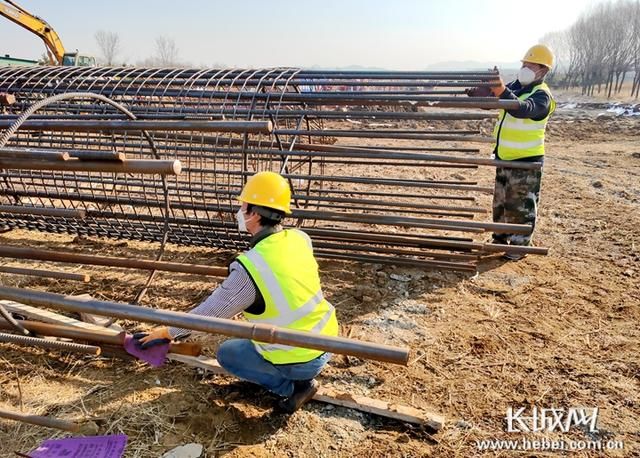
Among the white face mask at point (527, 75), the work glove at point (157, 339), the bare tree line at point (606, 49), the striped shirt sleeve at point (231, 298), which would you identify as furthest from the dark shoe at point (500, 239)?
the bare tree line at point (606, 49)

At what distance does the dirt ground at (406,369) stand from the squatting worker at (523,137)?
0.59 meters

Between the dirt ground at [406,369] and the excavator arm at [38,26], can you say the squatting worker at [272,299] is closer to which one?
the dirt ground at [406,369]

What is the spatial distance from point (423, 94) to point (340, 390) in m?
2.76

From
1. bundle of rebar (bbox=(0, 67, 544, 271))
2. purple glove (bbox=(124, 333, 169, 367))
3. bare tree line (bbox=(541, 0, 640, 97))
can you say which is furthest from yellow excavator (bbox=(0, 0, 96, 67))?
bare tree line (bbox=(541, 0, 640, 97))

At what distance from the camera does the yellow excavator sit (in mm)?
12711

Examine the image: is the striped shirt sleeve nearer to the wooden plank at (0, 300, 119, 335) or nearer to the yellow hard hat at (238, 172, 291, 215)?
the yellow hard hat at (238, 172, 291, 215)

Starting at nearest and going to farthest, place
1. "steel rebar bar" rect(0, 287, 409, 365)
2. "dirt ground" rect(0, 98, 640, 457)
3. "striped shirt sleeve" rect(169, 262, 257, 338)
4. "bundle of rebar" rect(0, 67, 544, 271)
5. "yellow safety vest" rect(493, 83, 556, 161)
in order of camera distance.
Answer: "steel rebar bar" rect(0, 287, 409, 365), "striped shirt sleeve" rect(169, 262, 257, 338), "dirt ground" rect(0, 98, 640, 457), "bundle of rebar" rect(0, 67, 544, 271), "yellow safety vest" rect(493, 83, 556, 161)

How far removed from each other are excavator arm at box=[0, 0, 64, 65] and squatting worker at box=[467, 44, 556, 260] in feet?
43.3

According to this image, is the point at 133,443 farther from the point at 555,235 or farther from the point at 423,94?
the point at 555,235

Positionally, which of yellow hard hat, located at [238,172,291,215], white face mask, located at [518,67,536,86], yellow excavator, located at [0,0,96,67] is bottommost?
yellow hard hat, located at [238,172,291,215]

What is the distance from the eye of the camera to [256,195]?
269 cm

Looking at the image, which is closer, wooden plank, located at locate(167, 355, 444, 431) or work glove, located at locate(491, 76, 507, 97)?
wooden plank, located at locate(167, 355, 444, 431)

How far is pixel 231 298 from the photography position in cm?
249

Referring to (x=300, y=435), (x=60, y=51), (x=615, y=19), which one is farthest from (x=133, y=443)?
(x=615, y=19)
